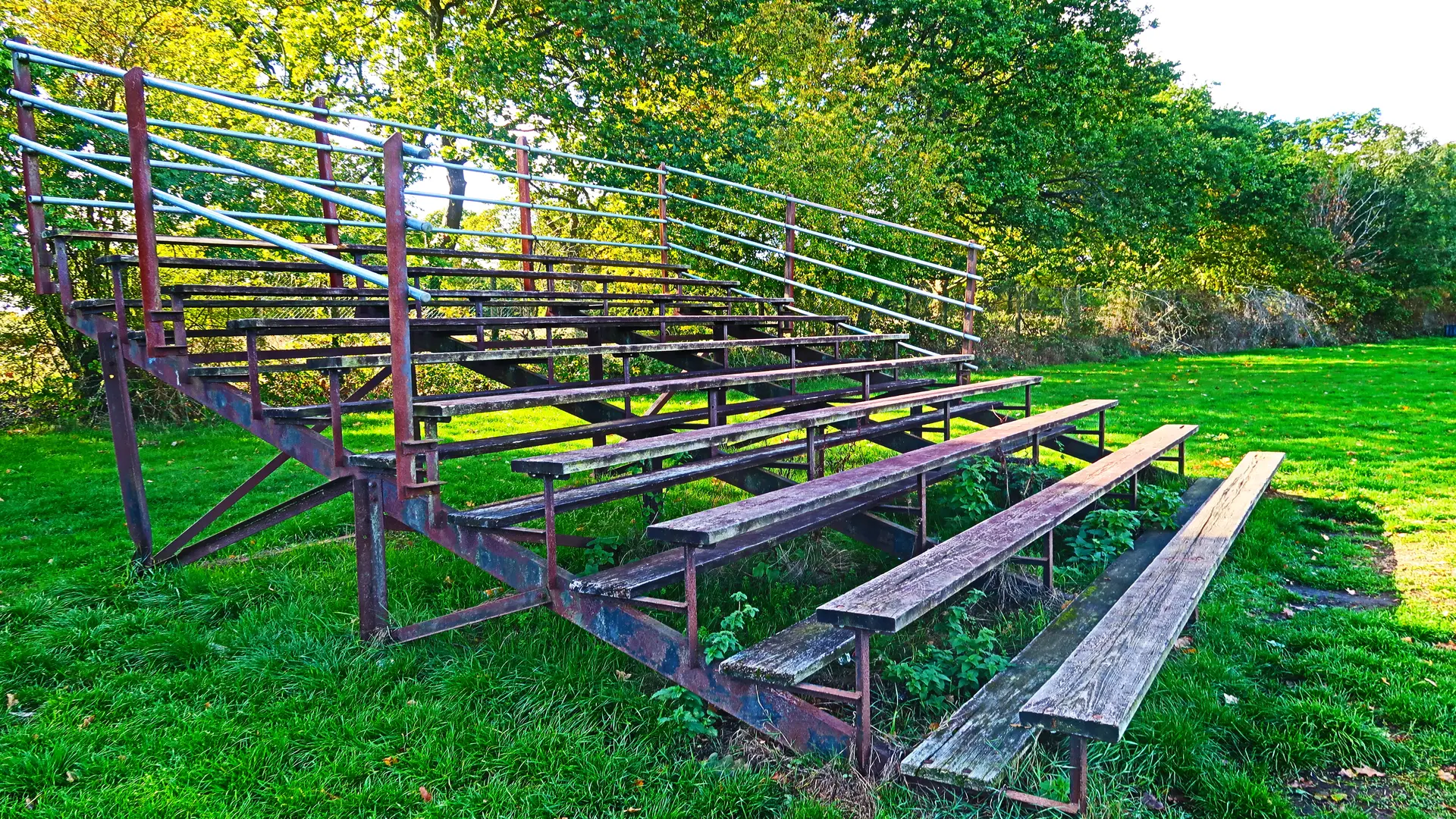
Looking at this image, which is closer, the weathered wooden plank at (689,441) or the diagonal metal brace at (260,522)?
the weathered wooden plank at (689,441)

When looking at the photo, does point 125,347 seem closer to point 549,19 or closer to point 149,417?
point 149,417

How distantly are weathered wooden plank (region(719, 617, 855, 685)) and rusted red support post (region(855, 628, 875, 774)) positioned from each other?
0.56 feet

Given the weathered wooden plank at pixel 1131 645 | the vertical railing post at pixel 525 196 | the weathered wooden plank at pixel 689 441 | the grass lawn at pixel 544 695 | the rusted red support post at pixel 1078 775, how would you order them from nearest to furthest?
the weathered wooden plank at pixel 1131 645, the rusted red support post at pixel 1078 775, the grass lawn at pixel 544 695, the weathered wooden plank at pixel 689 441, the vertical railing post at pixel 525 196

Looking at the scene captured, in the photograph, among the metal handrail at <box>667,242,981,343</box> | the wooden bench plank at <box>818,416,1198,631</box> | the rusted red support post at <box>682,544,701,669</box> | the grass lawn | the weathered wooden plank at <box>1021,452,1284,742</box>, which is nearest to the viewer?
the weathered wooden plank at <box>1021,452,1284,742</box>

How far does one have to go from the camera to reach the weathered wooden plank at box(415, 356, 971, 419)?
3168mm

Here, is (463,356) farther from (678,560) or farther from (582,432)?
(678,560)

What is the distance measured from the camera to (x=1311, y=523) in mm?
5566

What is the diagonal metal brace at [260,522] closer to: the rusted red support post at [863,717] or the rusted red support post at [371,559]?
the rusted red support post at [371,559]

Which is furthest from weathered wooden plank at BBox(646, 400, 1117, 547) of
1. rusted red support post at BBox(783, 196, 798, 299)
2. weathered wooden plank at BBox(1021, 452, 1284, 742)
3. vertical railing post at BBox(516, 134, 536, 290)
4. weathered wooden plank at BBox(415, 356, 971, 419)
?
vertical railing post at BBox(516, 134, 536, 290)

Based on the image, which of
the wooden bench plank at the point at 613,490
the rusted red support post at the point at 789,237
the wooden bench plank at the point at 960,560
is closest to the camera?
the wooden bench plank at the point at 960,560

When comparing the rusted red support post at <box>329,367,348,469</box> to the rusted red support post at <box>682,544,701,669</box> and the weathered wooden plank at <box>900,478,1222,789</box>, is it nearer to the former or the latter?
the rusted red support post at <box>682,544,701,669</box>

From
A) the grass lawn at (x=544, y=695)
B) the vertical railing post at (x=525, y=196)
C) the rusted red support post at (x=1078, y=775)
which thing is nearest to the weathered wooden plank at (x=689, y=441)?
the grass lawn at (x=544, y=695)

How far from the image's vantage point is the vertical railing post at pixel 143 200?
12.1 feet

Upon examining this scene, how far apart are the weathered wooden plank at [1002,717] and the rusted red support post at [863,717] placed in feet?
0.42
